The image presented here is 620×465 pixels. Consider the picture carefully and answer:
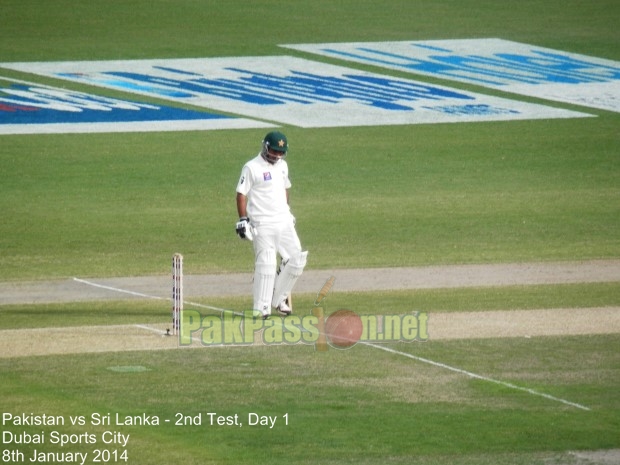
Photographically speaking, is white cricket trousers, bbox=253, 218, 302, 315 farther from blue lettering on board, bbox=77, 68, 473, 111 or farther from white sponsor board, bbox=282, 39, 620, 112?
white sponsor board, bbox=282, 39, 620, 112

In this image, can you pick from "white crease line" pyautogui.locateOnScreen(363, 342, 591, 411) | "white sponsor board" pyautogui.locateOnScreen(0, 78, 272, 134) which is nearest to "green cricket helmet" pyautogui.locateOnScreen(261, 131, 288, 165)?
"white crease line" pyautogui.locateOnScreen(363, 342, 591, 411)

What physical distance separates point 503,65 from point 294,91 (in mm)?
6014

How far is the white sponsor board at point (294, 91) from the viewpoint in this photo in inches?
1270

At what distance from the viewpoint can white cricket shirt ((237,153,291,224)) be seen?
16.0m

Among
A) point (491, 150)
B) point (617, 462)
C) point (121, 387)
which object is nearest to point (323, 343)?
point (121, 387)

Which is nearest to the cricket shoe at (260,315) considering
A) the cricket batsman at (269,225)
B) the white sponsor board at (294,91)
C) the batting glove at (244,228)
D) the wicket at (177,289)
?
the cricket batsman at (269,225)

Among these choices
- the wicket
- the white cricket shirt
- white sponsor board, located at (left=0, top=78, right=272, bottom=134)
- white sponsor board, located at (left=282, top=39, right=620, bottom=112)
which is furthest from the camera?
white sponsor board, located at (left=282, top=39, right=620, bottom=112)

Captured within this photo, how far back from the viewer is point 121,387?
12.9 meters

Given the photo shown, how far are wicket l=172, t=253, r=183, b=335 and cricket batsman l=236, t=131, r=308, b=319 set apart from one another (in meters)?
1.14

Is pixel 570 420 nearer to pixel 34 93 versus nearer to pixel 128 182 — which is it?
pixel 128 182

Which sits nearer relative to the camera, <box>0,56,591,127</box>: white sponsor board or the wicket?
the wicket

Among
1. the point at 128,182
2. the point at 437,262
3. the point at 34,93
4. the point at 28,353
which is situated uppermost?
the point at 34,93

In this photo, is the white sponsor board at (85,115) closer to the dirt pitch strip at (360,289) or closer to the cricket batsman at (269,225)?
the dirt pitch strip at (360,289)

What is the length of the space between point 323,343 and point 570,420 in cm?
339
